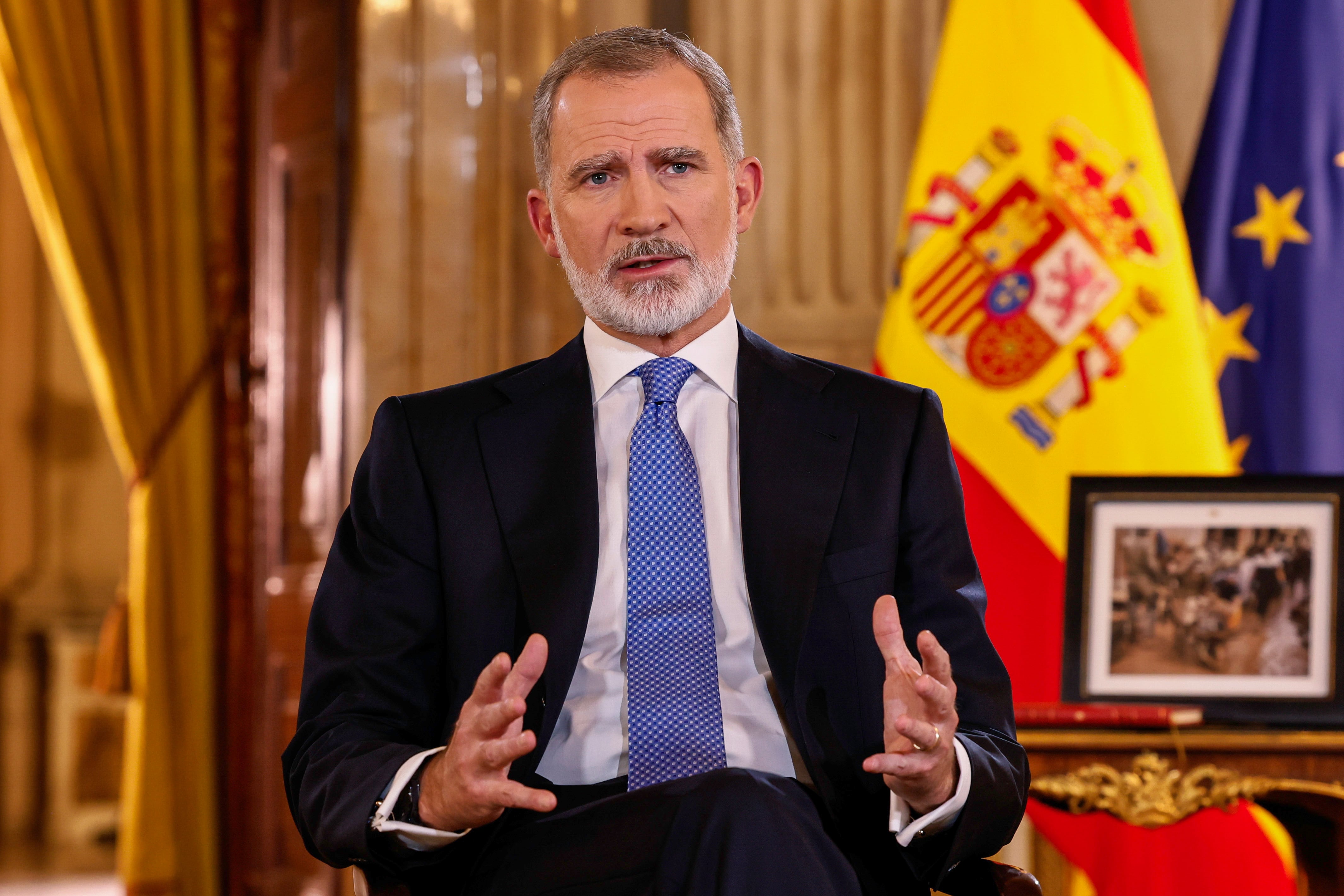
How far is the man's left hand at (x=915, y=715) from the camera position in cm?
111

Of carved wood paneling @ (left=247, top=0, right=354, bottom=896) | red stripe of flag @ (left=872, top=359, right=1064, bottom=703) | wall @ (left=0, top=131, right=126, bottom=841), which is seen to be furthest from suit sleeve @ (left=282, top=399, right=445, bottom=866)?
wall @ (left=0, top=131, right=126, bottom=841)

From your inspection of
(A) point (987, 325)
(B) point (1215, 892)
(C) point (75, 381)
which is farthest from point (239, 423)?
(B) point (1215, 892)

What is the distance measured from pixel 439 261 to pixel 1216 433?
1855 millimetres

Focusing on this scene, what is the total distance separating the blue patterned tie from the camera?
1.39 metres

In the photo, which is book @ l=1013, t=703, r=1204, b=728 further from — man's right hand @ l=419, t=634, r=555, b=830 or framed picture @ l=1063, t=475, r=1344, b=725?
man's right hand @ l=419, t=634, r=555, b=830

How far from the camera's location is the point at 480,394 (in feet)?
5.33

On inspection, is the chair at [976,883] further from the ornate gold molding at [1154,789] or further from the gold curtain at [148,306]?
the gold curtain at [148,306]

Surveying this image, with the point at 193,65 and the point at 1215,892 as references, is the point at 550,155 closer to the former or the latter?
the point at 1215,892

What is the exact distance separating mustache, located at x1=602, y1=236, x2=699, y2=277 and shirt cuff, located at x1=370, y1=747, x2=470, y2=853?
2.11ft

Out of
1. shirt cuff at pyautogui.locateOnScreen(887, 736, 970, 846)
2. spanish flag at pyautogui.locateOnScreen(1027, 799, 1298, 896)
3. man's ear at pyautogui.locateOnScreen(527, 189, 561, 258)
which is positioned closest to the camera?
shirt cuff at pyautogui.locateOnScreen(887, 736, 970, 846)

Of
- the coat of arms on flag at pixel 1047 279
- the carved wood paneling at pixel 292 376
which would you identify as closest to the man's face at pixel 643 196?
the coat of arms on flag at pixel 1047 279

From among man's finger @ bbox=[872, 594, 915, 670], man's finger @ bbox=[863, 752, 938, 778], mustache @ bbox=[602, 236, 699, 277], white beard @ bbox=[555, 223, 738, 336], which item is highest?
mustache @ bbox=[602, 236, 699, 277]

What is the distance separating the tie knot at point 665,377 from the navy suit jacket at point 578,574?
0.08 m

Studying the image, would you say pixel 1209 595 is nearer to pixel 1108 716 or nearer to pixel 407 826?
pixel 1108 716
